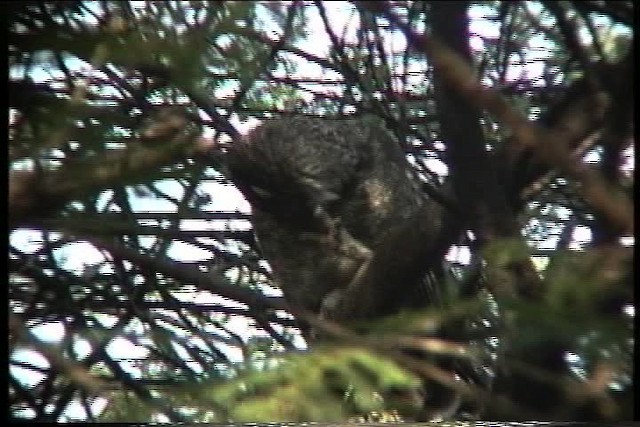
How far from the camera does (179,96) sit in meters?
1.21

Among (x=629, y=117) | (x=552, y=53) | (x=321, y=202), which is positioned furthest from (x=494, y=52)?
(x=321, y=202)

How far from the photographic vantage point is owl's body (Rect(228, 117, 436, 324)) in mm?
1233

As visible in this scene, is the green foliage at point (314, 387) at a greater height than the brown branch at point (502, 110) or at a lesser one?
lesser

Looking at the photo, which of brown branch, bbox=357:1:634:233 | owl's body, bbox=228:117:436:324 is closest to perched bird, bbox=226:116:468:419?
owl's body, bbox=228:117:436:324

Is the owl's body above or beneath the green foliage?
above

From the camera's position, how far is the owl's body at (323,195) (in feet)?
4.05

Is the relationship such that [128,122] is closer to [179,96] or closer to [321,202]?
[179,96]

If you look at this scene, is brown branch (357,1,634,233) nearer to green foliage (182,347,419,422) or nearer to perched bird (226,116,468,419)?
perched bird (226,116,468,419)

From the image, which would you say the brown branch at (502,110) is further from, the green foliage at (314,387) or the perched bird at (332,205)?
the green foliage at (314,387)

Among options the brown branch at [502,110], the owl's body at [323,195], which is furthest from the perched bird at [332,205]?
the brown branch at [502,110]

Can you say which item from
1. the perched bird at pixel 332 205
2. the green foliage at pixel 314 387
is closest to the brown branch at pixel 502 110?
the perched bird at pixel 332 205

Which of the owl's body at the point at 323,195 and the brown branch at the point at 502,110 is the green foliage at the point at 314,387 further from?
the brown branch at the point at 502,110

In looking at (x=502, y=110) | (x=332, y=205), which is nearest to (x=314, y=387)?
(x=332, y=205)

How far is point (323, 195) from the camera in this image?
124cm
